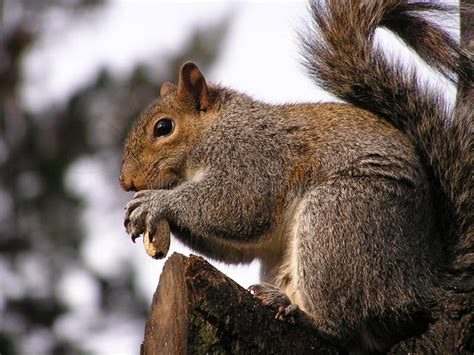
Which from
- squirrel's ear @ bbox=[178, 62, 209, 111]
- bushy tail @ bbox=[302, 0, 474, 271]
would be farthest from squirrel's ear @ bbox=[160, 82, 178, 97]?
bushy tail @ bbox=[302, 0, 474, 271]

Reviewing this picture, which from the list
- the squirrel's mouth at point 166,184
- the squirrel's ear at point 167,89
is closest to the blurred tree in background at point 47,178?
the squirrel's ear at point 167,89

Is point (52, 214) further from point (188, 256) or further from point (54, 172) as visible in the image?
point (188, 256)

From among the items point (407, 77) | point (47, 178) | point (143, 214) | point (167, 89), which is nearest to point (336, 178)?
point (407, 77)

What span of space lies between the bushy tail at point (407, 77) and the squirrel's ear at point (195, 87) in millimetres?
527

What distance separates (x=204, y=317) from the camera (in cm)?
274

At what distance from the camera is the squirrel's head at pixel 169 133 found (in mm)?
3830

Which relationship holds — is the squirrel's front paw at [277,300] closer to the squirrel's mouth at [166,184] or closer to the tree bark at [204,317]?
the tree bark at [204,317]

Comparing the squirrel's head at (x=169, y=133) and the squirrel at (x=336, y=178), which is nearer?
the squirrel at (x=336, y=178)

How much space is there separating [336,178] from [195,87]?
967 millimetres

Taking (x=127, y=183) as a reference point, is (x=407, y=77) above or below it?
below

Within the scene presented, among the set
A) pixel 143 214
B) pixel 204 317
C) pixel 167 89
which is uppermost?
pixel 167 89

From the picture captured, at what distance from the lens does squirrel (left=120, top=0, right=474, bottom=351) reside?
3.15m

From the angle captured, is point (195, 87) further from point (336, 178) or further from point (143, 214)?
point (336, 178)

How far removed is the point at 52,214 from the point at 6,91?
1169 mm
